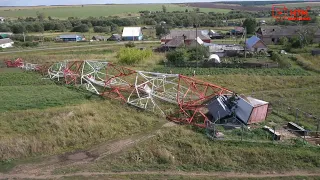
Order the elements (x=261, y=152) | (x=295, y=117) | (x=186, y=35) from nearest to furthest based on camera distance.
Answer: (x=261, y=152) < (x=295, y=117) < (x=186, y=35)

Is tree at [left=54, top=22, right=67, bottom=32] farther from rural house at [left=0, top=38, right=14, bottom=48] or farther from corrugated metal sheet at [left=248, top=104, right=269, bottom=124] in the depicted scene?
corrugated metal sheet at [left=248, top=104, right=269, bottom=124]

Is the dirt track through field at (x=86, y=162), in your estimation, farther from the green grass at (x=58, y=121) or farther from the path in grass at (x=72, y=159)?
the green grass at (x=58, y=121)

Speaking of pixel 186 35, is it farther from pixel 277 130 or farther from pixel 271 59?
pixel 277 130

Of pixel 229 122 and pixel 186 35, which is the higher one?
pixel 186 35

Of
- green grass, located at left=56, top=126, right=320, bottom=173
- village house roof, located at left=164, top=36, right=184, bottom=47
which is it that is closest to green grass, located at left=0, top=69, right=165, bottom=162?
green grass, located at left=56, top=126, right=320, bottom=173

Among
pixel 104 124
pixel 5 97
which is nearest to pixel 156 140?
pixel 104 124

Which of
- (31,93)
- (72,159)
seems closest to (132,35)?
(31,93)

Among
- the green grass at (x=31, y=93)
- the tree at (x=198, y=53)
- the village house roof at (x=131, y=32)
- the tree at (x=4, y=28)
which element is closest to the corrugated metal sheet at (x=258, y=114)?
the green grass at (x=31, y=93)

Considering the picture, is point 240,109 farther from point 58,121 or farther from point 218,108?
point 58,121

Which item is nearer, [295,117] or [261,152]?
[261,152]

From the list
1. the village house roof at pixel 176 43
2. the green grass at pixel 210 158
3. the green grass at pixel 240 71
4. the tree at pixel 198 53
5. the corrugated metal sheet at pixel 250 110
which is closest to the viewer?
the green grass at pixel 210 158

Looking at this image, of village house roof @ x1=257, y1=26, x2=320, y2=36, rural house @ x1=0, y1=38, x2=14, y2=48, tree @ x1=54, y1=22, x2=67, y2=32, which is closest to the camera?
rural house @ x1=0, y1=38, x2=14, y2=48
